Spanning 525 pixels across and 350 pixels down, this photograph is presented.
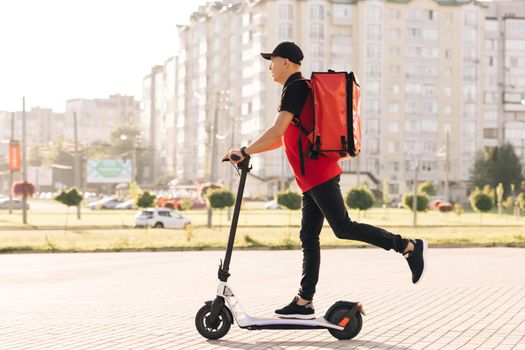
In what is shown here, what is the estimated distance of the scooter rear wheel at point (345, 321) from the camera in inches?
272

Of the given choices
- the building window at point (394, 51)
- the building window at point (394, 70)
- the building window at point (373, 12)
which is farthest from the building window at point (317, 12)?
the building window at point (394, 70)

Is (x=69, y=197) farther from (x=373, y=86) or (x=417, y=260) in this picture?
(x=373, y=86)

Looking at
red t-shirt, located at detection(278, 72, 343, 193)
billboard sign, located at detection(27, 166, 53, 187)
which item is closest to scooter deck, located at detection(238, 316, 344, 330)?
red t-shirt, located at detection(278, 72, 343, 193)

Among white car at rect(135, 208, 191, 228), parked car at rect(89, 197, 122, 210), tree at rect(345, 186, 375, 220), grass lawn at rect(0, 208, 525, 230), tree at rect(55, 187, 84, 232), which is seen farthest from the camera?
parked car at rect(89, 197, 122, 210)

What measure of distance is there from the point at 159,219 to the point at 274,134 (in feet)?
150

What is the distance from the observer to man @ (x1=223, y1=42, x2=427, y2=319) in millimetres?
6820

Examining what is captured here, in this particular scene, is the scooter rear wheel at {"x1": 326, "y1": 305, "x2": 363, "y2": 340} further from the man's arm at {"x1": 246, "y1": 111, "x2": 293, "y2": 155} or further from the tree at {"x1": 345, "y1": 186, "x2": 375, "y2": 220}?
the tree at {"x1": 345, "y1": 186, "x2": 375, "y2": 220}

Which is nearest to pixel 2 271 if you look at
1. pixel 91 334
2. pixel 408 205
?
pixel 91 334

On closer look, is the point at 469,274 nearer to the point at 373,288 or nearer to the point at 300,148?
the point at 373,288

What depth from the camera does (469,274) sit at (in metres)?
14.4

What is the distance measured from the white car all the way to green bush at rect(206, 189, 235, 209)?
170 centimetres

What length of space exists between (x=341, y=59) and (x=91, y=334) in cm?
11681

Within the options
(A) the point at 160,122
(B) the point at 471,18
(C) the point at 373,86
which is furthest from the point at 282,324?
(A) the point at 160,122

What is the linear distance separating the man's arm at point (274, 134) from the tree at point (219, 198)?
46.2 m
